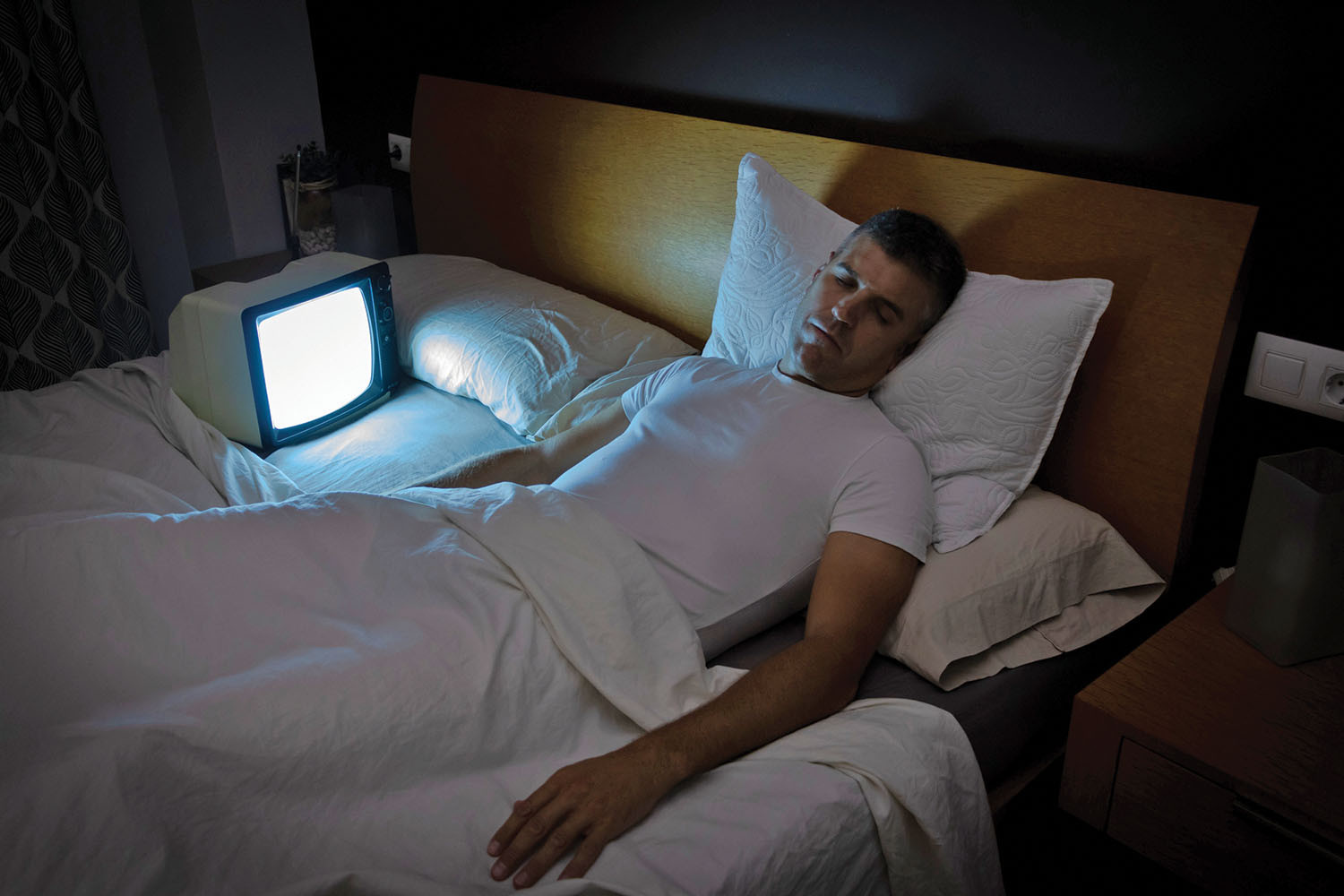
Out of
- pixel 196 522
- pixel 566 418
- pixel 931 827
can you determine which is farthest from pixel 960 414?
pixel 196 522

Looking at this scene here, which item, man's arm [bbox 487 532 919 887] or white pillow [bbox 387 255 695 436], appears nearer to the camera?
man's arm [bbox 487 532 919 887]

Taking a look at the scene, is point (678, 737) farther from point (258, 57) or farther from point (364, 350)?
point (258, 57)

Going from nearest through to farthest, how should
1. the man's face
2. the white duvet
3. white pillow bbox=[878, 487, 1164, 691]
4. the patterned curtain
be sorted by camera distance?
the white duvet
white pillow bbox=[878, 487, 1164, 691]
the man's face
the patterned curtain

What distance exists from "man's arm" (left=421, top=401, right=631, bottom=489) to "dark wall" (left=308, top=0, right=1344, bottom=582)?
754mm

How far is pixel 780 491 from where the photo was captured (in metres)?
1.42

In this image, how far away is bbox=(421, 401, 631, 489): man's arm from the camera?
163cm

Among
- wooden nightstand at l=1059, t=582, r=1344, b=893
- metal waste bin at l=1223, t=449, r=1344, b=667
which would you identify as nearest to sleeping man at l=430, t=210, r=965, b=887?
wooden nightstand at l=1059, t=582, r=1344, b=893

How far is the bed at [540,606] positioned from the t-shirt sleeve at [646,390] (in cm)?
12

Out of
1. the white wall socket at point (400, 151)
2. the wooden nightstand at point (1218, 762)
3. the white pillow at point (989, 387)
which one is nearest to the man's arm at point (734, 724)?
the white pillow at point (989, 387)

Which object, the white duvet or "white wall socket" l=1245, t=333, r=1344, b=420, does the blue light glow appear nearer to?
the white duvet

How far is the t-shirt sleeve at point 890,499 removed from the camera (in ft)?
4.34

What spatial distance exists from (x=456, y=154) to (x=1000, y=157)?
1588 millimetres

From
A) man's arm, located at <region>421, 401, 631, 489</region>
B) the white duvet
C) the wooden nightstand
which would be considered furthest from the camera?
man's arm, located at <region>421, 401, 631, 489</region>

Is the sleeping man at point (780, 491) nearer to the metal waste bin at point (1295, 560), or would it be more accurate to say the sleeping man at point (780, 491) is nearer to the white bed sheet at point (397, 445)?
the white bed sheet at point (397, 445)
